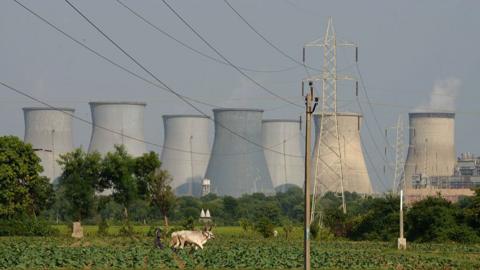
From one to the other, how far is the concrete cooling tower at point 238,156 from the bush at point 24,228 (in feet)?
205

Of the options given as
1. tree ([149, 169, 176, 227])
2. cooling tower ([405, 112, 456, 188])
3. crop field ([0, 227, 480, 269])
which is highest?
cooling tower ([405, 112, 456, 188])

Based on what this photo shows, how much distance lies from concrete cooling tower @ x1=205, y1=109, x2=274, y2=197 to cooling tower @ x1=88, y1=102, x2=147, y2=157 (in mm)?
8868

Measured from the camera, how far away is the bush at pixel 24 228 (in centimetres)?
4519

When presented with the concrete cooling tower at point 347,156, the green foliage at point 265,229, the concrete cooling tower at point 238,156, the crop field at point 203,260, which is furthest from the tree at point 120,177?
the concrete cooling tower at point 238,156

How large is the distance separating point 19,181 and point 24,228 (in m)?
4.73

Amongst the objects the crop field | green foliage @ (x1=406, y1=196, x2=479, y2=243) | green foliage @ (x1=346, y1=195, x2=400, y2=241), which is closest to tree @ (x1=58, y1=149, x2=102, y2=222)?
green foliage @ (x1=346, y1=195, x2=400, y2=241)

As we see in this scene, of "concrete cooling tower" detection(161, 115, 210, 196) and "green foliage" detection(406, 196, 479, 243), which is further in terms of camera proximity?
"concrete cooling tower" detection(161, 115, 210, 196)

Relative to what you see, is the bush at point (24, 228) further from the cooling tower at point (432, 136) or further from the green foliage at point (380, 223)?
the cooling tower at point (432, 136)

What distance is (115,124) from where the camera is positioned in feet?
337

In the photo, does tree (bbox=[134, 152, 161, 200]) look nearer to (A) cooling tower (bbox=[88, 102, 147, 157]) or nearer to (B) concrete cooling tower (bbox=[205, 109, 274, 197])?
(A) cooling tower (bbox=[88, 102, 147, 157])

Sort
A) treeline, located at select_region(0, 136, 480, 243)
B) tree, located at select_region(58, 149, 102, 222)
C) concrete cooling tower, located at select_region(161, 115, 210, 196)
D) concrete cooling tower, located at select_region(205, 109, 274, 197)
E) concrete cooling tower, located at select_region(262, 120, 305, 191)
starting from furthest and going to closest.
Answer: concrete cooling tower, located at select_region(262, 120, 305, 191) → concrete cooling tower, located at select_region(161, 115, 210, 196) → concrete cooling tower, located at select_region(205, 109, 274, 197) → tree, located at select_region(58, 149, 102, 222) → treeline, located at select_region(0, 136, 480, 243)

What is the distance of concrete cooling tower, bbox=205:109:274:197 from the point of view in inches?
4306

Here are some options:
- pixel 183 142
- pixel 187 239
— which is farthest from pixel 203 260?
pixel 183 142

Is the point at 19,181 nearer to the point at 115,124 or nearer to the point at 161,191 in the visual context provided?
the point at 161,191
